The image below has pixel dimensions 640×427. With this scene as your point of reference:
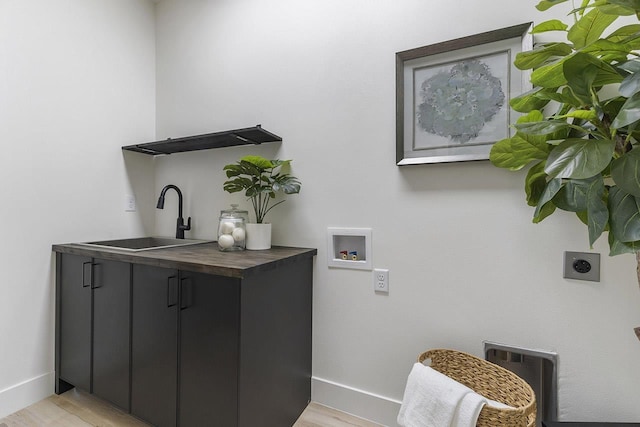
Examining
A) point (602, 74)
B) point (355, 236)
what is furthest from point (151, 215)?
point (602, 74)

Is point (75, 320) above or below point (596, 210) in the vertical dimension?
below

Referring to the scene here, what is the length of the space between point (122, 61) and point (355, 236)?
2.03 meters

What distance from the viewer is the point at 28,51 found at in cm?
175

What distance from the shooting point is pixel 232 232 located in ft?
5.65

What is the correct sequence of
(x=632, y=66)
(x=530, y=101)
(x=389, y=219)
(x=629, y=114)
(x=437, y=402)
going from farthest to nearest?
(x=389, y=219) → (x=437, y=402) → (x=530, y=101) → (x=632, y=66) → (x=629, y=114)

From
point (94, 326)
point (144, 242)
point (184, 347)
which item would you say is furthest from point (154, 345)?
point (144, 242)

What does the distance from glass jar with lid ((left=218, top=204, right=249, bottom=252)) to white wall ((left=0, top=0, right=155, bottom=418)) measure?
97 centimetres

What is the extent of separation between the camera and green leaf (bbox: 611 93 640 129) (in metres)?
0.67

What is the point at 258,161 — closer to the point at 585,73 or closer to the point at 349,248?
the point at 349,248

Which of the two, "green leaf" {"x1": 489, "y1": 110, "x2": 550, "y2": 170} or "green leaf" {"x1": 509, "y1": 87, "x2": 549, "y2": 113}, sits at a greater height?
"green leaf" {"x1": 509, "y1": 87, "x2": 549, "y2": 113}

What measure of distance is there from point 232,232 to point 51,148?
119 cm

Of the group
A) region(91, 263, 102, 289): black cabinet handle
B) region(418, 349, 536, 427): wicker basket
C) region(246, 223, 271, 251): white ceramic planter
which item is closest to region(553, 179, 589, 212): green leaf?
region(418, 349, 536, 427): wicker basket

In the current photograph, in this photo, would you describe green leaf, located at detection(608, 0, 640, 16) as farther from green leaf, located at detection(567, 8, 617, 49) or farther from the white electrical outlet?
the white electrical outlet

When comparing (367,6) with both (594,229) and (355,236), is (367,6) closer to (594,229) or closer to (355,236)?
(355,236)
